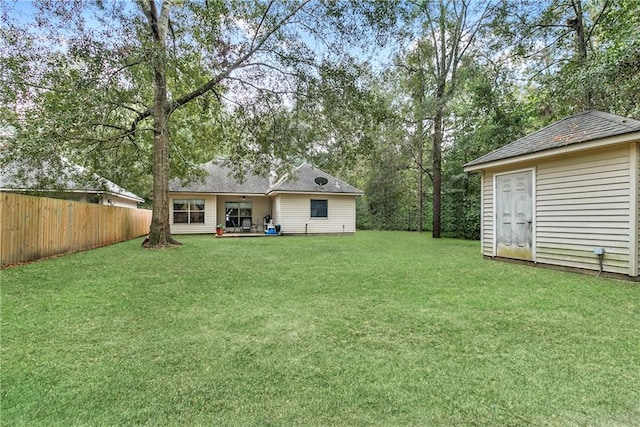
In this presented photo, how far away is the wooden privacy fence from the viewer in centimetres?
619

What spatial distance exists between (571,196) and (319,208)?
1223 centimetres

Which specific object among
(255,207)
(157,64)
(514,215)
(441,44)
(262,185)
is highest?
(441,44)

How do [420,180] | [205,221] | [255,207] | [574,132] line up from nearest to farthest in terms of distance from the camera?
[574,132] → [205,221] → [255,207] → [420,180]

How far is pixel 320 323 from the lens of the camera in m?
3.26

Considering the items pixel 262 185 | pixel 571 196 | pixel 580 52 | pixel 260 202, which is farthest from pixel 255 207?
pixel 580 52

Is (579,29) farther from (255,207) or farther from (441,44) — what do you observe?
(255,207)

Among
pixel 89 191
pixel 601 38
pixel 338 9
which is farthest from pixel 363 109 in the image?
pixel 89 191

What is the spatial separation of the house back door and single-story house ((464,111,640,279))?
23mm

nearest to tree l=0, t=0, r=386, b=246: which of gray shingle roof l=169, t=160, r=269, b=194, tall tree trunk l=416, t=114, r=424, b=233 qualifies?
gray shingle roof l=169, t=160, r=269, b=194

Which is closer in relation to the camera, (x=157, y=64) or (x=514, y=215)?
(x=157, y=64)

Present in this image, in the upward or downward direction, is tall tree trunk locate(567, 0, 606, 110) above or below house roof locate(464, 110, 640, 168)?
above

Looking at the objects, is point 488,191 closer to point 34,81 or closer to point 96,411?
point 96,411

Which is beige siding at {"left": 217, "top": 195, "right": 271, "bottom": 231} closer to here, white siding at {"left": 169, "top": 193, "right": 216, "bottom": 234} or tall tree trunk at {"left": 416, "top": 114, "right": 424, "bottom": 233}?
white siding at {"left": 169, "top": 193, "right": 216, "bottom": 234}

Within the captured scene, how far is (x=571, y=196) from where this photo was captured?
245 inches
